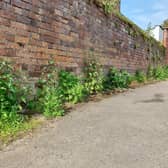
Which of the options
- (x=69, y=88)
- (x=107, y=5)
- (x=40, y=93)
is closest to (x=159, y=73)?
(x=107, y=5)

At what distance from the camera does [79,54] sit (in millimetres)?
8664

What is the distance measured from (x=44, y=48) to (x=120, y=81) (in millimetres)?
4465

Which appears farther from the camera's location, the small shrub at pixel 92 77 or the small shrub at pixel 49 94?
the small shrub at pixel 92 77

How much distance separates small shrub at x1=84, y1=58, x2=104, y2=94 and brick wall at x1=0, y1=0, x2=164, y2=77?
0.28 meters

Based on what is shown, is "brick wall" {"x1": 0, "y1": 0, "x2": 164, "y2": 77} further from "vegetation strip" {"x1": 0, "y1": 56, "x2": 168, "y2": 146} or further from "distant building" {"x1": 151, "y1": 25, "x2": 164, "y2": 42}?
"distant building" {"x1": 151, "y1": 25, "x2": 164, "y2": 42}

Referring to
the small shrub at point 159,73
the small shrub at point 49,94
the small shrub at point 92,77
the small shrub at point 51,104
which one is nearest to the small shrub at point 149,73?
the small shrub at point 159,73

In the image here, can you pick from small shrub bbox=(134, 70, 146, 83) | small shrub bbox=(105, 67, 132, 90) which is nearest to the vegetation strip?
small shrub bbox=(105, 67, 132, 90)

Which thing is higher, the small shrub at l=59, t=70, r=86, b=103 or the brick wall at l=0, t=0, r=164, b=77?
the brick wall at l=0, t=0, r=164, b=77

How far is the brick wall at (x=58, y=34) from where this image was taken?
6.03 meters

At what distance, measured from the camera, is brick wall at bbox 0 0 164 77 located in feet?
19.8

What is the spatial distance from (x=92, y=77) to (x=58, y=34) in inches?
71.0

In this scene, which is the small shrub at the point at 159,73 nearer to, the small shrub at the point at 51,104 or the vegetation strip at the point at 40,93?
the vegetation strip at the point at 40,93

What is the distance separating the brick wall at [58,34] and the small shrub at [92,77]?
0.28m

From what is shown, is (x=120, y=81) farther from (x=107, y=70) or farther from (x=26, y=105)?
(x=26, y=105)
